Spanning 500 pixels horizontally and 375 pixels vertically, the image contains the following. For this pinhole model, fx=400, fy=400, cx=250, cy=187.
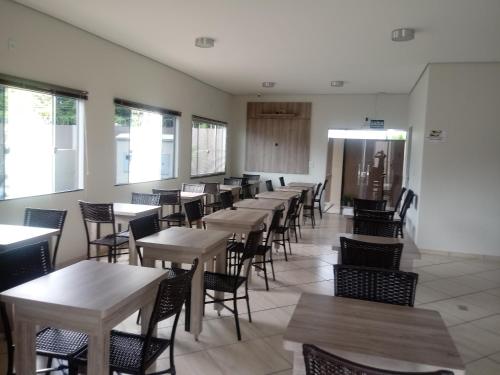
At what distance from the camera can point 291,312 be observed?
12.2 feet

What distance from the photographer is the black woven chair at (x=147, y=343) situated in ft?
6.28

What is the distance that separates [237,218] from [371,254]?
1.68 meters

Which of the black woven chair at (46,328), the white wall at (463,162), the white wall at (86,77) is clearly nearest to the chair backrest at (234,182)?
the white wall at (86,77)

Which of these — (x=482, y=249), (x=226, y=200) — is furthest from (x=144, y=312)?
(x=482, y=249)

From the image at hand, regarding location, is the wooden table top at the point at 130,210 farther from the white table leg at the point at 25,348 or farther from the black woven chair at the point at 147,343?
the white table leg at the point at 25,348

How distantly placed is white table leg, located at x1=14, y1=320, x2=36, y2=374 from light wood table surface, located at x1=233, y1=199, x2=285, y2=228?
10.7 feet

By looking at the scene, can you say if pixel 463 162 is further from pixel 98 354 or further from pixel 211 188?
pixel 98 354

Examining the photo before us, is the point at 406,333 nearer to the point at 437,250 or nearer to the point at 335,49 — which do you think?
the point at 335,49

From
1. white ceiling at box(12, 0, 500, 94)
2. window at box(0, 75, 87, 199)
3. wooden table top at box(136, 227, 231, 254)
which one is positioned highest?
white ceiling at box(12, 0, 500, 94)

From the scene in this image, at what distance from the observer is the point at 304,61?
251 inches

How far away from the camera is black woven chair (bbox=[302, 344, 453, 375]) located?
3.87 feet

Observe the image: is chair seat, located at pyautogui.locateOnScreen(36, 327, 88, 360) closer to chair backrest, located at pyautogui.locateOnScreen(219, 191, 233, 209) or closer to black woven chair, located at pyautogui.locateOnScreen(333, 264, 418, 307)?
black woven chair, located at pyautogui.locateOnScreen(333, 264, 418, 307)

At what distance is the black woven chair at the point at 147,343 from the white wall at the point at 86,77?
2654 mm

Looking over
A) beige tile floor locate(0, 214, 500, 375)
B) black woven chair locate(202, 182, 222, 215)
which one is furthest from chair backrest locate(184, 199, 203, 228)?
black woven chair locate(202, 182, 222, 215)
